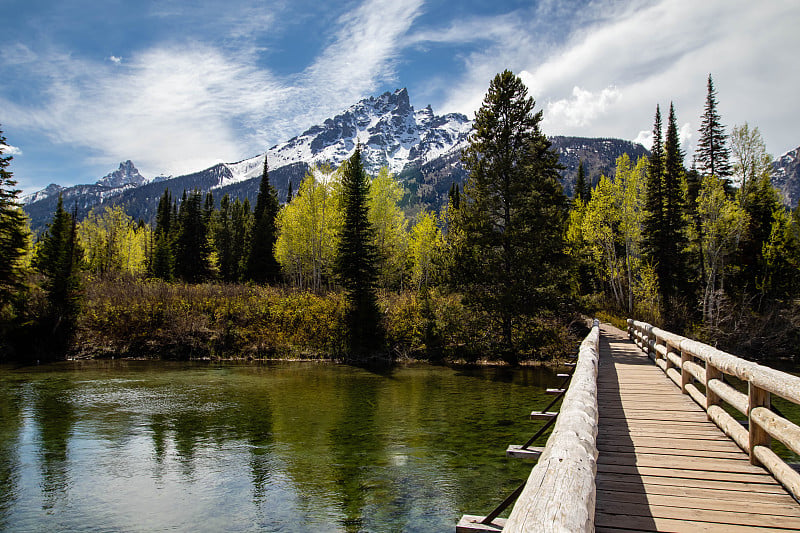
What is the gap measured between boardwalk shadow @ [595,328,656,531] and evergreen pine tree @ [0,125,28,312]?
108 ft

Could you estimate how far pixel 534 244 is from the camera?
25.2 metres

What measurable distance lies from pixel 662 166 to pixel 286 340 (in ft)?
104

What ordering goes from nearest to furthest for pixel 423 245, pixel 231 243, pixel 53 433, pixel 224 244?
pixel 53 433 → pixel 423 245 → pixel 231 243 → pixel 224 244

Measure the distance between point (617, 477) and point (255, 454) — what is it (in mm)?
8877

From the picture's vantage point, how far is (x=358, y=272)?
100 ft

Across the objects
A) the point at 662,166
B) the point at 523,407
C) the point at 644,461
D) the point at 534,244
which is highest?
the point at 662,166

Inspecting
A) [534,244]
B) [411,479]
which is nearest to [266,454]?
[411,479]

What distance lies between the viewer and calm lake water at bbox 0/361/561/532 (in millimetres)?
7980

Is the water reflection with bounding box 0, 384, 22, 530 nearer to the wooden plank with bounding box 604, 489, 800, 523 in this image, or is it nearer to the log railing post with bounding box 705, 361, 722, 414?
the wooden plank with bounding box 604, 489, 800, 523

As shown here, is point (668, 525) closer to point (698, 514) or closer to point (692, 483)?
point (698, 514)

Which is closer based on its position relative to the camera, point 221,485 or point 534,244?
point 221,485

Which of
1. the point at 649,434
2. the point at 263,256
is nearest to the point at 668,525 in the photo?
the point at 649,434

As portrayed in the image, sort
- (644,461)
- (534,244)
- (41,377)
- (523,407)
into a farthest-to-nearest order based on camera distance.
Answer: (534,244) < (41,377) < (523,407) < (644,461)

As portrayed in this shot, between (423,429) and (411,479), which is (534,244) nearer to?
(423,429)
